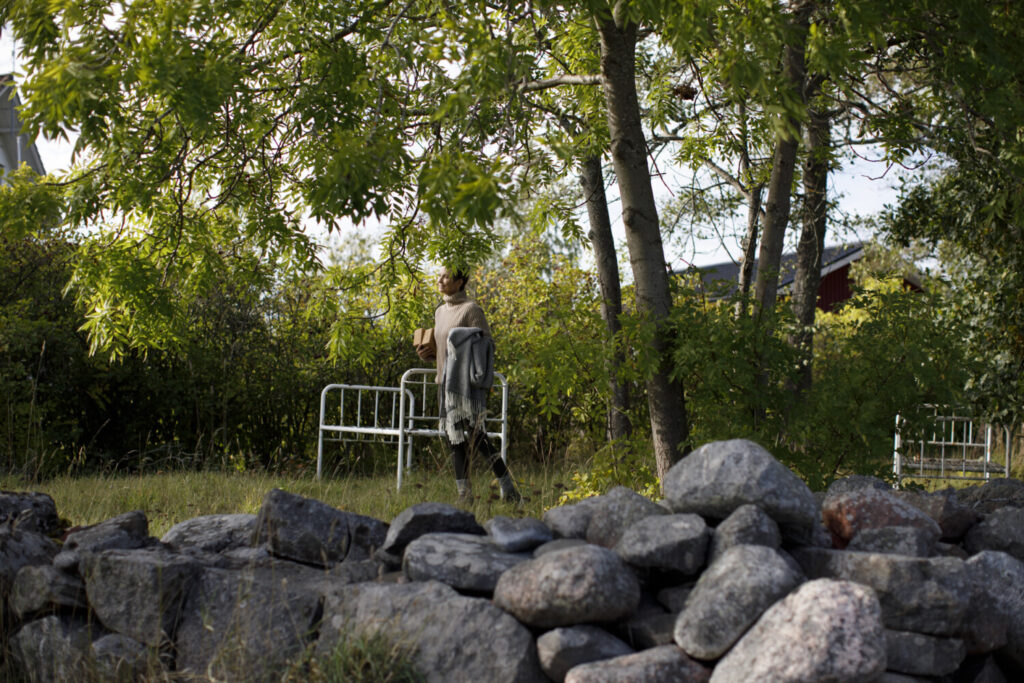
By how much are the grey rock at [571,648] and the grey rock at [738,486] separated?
22.7 inches

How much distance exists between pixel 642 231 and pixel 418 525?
7.90 feet

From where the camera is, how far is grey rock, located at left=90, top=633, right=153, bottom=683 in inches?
112

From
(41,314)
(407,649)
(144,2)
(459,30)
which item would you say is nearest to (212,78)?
(144,2)

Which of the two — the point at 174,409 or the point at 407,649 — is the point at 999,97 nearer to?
the point at 407,649

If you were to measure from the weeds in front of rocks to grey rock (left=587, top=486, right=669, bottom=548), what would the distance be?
0.76 m

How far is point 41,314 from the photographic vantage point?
791 centimetres

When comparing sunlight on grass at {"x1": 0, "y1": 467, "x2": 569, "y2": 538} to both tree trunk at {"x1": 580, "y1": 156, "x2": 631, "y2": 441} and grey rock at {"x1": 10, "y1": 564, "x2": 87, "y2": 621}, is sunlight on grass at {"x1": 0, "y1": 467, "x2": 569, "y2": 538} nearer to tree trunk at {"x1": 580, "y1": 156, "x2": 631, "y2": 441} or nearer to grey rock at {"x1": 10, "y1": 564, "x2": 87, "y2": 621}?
tree trunk at {"x1": 580, "y1": 156, "x2": 631, "y2": 441}

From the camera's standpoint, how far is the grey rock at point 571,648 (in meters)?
2.53

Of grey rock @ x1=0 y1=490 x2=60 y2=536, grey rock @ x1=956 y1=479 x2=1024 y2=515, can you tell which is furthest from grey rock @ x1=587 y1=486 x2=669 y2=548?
grey rock @ x1=0 y1=490 x2=60 y2=536

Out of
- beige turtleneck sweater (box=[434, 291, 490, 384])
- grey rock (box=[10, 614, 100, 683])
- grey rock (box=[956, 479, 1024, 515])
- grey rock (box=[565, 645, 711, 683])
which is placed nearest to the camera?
grey rock (box=[565, 645, 711, 683])

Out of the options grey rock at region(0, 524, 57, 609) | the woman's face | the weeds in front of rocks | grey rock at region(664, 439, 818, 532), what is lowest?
the weeds in front of rocks

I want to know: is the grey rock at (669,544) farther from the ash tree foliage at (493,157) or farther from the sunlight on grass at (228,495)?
the sunlight on grass at (228,495)

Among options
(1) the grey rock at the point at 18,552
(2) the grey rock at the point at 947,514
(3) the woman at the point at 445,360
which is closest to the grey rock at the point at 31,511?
(1) the grey rock at the point at 18,552

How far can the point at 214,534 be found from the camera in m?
3.44
